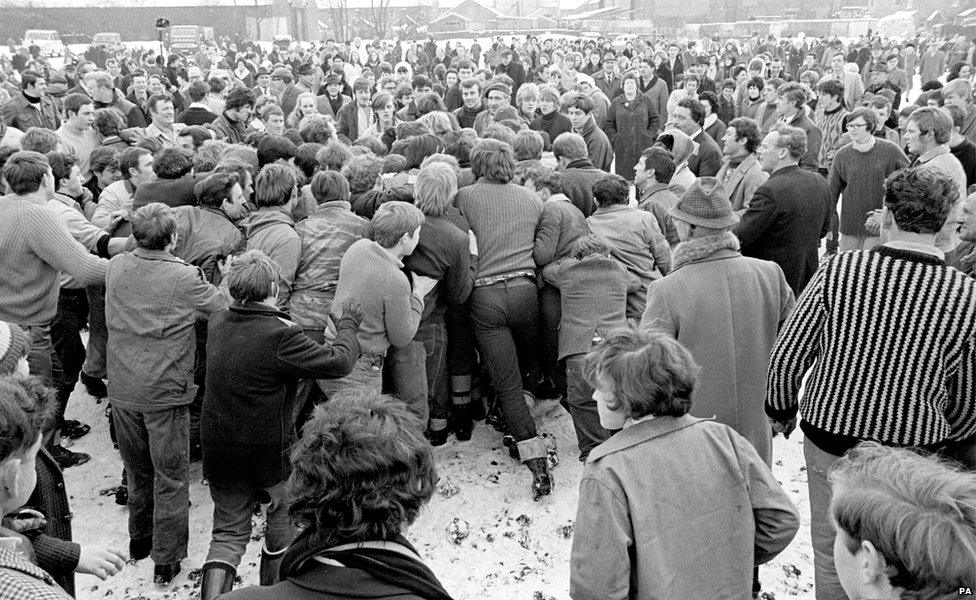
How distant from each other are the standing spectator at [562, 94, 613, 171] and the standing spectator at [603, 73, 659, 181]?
191 cm

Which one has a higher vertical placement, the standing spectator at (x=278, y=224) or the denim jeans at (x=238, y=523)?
the standing spectator at (x=278, y=224)

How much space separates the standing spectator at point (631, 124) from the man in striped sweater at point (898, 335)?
7692mm

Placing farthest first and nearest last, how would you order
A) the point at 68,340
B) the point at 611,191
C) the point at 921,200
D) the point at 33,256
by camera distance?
the point at 68,340 → the point at 611,191 → the point at 33,256 → the point at 921,200

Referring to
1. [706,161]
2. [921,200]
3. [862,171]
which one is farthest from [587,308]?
[706,161]

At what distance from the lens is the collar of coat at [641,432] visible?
2.21m

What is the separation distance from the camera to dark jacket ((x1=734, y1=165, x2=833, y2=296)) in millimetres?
4914

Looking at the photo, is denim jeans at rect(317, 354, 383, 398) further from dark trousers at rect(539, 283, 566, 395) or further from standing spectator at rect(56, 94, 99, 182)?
standing spectator at rect(56, 94, 99, 182)

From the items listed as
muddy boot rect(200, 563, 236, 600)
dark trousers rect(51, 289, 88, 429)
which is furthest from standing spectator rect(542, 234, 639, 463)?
dark trousers rect(51, 289, 88, 429)

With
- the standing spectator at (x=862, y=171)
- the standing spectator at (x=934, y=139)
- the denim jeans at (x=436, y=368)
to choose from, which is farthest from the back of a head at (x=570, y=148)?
the standing spectator at (x=934, y=139)

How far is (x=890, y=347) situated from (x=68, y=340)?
15.7ft

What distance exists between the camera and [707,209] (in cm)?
337

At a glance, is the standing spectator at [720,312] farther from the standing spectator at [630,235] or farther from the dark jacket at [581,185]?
the dark jacket at [581,185]

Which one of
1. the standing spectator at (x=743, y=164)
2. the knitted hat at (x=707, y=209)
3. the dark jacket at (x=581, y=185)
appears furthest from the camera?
the standing spectator at (x=743, y=164)

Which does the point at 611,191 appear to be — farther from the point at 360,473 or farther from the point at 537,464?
the point at 360,473
